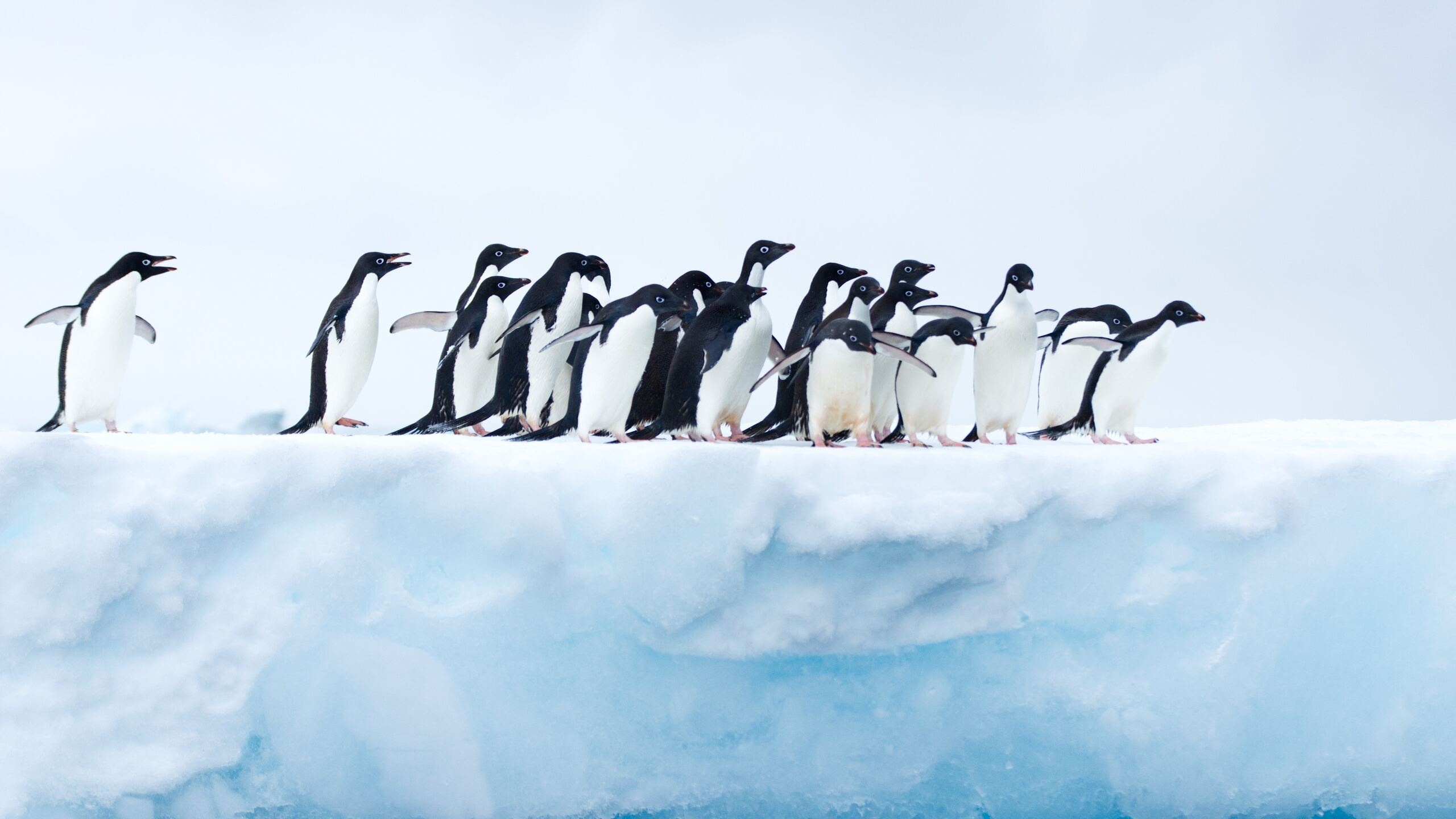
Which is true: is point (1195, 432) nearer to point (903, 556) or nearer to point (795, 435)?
point (795, 435)

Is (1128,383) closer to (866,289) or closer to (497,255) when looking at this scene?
(866,289)

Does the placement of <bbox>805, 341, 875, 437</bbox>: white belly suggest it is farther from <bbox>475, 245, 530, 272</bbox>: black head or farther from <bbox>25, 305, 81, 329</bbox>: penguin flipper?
<bbox>25, 305, 81, 329</bbox>: penguin flipper

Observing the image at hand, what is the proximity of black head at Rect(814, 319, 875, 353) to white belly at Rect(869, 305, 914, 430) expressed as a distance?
0.32 metres

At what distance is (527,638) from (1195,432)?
156 inches

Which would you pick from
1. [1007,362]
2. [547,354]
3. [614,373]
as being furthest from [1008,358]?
[547,354]

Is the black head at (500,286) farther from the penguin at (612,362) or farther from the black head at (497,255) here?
the penguin at (612,362)

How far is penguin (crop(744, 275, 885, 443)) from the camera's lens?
3.88 m

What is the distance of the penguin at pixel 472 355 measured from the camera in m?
4.31

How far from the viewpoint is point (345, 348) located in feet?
13.5

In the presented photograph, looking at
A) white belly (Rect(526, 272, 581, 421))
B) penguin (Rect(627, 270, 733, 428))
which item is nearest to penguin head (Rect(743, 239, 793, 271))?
penguin (Rect(627, 270, 733, 428))

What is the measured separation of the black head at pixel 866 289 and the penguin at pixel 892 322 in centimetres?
12

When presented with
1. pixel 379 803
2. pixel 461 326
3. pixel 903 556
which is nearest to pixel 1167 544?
pixel 903 556

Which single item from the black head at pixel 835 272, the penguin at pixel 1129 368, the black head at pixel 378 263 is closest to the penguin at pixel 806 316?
the black head at pixel 835 272

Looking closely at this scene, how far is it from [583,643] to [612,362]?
41.0 inches
